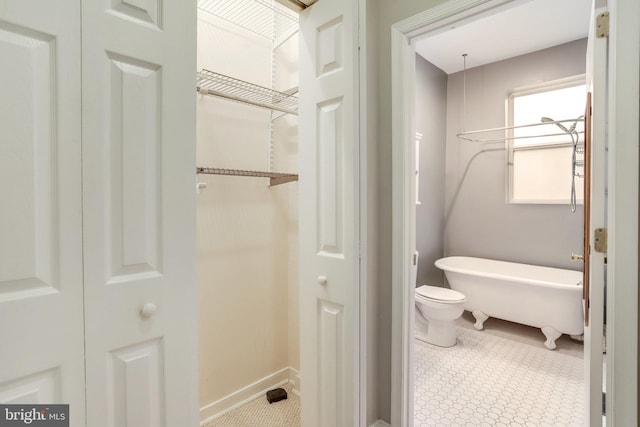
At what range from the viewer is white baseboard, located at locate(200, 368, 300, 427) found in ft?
5.96

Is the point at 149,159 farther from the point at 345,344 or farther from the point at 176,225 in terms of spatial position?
the point at 345,344

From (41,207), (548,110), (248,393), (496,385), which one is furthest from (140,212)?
(548,110)

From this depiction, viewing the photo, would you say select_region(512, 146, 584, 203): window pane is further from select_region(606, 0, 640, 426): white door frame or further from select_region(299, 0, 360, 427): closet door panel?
select_region(299, 0, 360, 427): closet door panel

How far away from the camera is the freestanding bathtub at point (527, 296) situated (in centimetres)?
256


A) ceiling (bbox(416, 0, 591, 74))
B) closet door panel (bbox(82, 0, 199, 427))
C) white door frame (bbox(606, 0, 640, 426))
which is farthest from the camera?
ceiling (bbox(416, 0, 591, 74))

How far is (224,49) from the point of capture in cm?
186

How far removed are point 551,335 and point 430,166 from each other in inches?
76.2

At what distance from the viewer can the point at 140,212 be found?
2.83 ft

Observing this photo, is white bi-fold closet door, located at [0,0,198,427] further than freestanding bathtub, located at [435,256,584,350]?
No

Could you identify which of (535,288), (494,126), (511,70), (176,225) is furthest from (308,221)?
(511,70)

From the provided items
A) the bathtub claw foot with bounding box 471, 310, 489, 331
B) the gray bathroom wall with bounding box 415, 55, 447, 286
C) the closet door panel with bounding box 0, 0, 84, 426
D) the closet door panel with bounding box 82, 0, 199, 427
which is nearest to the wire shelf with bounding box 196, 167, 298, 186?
the closet door panel with bounding box 82, 0, 199, 427

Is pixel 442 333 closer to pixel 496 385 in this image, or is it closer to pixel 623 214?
pixel 496 385

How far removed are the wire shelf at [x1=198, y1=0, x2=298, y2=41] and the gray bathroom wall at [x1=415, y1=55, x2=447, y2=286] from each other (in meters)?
1.71

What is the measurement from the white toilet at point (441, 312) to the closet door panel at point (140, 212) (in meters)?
2.23
